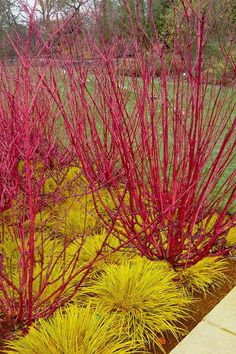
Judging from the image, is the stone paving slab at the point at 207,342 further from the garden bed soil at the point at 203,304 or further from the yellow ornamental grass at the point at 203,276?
the yellow ornamental grass at the point at 203,276


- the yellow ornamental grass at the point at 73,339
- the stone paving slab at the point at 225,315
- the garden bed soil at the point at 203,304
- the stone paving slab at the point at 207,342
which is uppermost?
the yellow ornamental grass at the point at 73,339

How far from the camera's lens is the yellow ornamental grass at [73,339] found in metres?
1.97

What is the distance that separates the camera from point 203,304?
2541 millimetres

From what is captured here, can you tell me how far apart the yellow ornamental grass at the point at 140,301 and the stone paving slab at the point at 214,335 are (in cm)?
13

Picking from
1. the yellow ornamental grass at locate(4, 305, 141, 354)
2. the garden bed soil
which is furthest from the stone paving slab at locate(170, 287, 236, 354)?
the yellow ornamental grass at locate(4, 305, 141, 354)

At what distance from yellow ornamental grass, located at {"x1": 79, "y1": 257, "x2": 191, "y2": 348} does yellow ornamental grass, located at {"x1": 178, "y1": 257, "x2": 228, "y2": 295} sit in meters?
0.12

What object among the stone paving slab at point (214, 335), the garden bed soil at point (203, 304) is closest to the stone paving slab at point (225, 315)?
the stone paving slab at point (214, 335)

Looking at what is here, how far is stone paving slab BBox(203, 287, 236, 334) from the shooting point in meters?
2.21

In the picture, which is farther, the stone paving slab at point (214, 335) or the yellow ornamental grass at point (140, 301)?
the yellow ornamental grass at point (140, 301)

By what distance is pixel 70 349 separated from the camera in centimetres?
195

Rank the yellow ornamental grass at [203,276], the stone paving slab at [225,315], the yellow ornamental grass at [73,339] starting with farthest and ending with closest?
the yellow ornamental grass at [203,276]
the stone paving slab at [225,315]
the yellow ornamental grass at [73,339]

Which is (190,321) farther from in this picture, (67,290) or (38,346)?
(38,346)

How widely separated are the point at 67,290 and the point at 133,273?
1.34 ft

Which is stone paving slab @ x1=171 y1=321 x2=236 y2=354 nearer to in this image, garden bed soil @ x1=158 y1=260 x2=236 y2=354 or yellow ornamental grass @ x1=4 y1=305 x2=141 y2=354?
garden bed soil @ x1=158 y1=260 x2=236 y2=354
